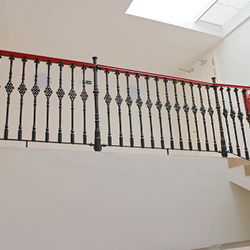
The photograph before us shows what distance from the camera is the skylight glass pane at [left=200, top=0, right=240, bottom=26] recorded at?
491 centimetres

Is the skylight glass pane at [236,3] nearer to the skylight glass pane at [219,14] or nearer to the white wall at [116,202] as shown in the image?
the skylight glass pane at [219,14]

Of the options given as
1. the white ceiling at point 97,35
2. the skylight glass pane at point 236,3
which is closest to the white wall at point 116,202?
the white ceiling at point 97,35

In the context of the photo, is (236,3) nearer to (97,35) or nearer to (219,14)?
(219,14)

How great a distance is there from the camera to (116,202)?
2.41m

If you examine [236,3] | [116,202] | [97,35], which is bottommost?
[116,202]

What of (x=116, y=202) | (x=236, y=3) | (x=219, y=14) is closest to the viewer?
(x=116, y=202)

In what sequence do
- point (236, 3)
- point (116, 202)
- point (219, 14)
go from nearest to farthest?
point (116, 202), point (236, 3), point (219, 14)

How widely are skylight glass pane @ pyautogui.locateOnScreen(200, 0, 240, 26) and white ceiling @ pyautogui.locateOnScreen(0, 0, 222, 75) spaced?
0.30 metres

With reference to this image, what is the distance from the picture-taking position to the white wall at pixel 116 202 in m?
2.10

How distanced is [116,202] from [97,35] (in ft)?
12.1

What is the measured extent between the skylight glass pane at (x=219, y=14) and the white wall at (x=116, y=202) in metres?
3.27

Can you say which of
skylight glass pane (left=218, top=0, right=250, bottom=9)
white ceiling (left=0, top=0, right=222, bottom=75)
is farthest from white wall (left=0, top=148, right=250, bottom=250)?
skylight glass pane (left=218, top=0, right=250, bottom=9)

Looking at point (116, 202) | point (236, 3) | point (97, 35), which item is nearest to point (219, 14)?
point (236, 3)

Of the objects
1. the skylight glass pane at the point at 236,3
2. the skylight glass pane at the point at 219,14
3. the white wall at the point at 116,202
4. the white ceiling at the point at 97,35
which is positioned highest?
the skylight glass pane at the point at 219,14
